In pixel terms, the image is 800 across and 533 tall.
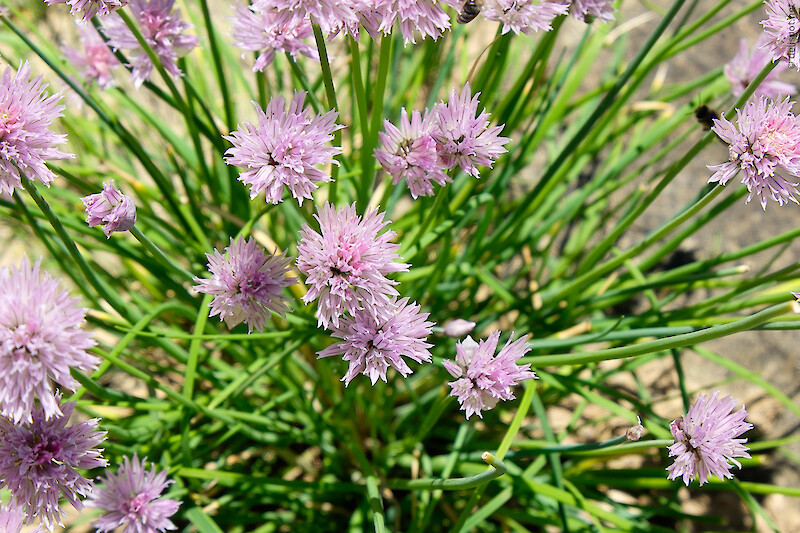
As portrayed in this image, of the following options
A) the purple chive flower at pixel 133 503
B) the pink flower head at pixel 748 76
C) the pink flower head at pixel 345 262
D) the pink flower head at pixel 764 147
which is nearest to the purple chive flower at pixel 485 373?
the pink flower head at pixel 345 262

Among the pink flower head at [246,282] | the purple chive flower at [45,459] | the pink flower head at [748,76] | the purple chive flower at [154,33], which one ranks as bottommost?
the purple chive flower at [45,459]

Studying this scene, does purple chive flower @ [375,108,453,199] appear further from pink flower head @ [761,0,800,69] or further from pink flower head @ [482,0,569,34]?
pink flower head @ [761,0,800,69]

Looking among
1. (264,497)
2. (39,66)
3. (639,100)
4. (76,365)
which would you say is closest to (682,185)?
(639,100)

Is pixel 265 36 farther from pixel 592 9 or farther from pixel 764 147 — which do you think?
pixel 764 147

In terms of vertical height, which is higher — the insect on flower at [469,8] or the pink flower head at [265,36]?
the insect on flower at [469,8]

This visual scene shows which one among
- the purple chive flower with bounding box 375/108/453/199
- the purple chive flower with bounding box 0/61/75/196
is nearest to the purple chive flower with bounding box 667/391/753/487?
the purple chive flower with bounding box 375/108/453/199

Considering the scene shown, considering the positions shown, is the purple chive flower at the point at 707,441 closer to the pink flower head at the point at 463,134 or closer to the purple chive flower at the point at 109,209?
the pink flower head at the point at 463,134

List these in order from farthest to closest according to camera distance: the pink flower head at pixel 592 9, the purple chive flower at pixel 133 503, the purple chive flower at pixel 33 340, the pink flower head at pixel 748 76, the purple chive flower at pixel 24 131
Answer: the pink flower head at pixel 748 76 < the pink flower head at pixel 592 9 < the purple chive flower at pixel 133 503 < the purple chive flower at pixel 24 131 < the purple chive flower at pixel 33 340

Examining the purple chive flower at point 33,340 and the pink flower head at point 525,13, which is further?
the pink flower head at point 525,13
